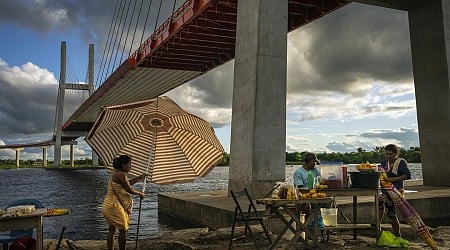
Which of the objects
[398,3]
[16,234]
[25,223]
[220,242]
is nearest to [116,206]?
[25,223]

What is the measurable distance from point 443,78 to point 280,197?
38.8 ft

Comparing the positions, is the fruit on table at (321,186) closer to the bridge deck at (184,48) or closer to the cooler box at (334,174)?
the cooler box at (334,174)

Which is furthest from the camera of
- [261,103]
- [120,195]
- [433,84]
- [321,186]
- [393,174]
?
[433,84]

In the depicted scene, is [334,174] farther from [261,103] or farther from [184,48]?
[184,48]

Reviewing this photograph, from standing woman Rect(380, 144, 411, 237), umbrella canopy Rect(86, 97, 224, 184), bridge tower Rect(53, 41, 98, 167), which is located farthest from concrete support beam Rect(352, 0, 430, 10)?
bridge tower Rect(53, 41, 98, 167)

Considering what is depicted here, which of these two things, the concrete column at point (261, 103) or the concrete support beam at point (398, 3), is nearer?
the concrete column at point (261, 103)

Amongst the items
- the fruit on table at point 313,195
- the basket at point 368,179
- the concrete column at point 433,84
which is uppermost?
the concrete column at point 433,84

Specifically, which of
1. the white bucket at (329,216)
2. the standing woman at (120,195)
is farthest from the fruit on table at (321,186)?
the standing woman at (120,195)

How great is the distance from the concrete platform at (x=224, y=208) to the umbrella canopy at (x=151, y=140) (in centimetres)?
321

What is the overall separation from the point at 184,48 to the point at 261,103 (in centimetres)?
1606

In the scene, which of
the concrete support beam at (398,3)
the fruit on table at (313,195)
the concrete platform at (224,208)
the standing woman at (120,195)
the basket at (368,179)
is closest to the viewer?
the standing woman at (120,195)

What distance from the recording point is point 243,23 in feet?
39.1

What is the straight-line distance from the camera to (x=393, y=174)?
19.6 feet

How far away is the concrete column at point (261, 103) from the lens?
10.7m
